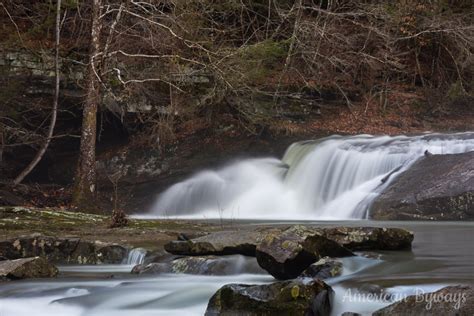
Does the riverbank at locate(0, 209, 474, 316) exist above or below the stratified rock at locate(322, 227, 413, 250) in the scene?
below

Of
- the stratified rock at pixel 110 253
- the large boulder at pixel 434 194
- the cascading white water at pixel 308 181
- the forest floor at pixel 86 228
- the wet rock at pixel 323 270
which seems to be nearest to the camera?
the wet rock at pixel 323 270

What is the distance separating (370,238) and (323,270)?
4.69ft

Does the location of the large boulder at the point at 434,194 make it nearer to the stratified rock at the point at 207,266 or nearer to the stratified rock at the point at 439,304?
the stratified rock at the point at 207,266

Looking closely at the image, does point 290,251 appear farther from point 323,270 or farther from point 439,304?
point 439,304

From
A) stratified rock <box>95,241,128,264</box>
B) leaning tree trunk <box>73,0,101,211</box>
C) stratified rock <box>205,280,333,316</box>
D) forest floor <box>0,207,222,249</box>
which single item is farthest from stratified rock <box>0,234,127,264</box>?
leaning tree trunk <box>73,0,101,211</box>

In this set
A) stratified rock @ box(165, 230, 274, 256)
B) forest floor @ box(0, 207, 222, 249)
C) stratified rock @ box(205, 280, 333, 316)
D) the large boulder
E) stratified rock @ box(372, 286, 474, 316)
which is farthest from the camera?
the large boulder

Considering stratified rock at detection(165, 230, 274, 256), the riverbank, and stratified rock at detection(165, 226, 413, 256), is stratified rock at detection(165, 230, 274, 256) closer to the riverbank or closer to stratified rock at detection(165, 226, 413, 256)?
stratified rock at detection(165, 226, 413, 256)

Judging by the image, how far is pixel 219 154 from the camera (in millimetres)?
16688

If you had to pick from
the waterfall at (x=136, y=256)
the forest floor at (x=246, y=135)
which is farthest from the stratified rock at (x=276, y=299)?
the forest floor at (x=246, y=135)

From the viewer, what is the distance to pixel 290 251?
582 cm

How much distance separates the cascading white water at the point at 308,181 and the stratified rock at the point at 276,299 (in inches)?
302

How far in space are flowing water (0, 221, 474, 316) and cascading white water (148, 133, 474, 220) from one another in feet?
20.3

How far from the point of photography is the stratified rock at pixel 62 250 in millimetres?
7605

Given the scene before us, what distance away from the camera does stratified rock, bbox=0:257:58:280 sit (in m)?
6.42
